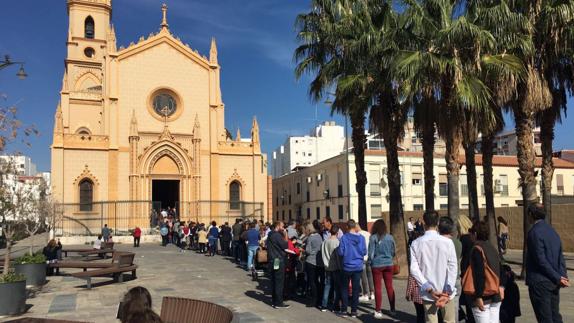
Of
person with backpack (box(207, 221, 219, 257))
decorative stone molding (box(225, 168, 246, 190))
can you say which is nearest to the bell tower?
decorative stone molding (box(225, 168, 246, 190))

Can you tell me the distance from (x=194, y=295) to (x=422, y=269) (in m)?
7.51

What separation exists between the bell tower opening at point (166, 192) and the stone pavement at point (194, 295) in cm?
2294

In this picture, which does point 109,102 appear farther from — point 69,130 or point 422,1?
point 422,1

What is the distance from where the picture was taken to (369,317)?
30.6ft

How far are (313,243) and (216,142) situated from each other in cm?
3086

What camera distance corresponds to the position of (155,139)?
38844 millimetres

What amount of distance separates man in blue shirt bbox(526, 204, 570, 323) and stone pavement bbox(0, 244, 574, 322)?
2.74 meters

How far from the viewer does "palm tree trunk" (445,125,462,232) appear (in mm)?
13854

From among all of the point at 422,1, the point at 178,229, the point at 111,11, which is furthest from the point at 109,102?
the point at 422,1

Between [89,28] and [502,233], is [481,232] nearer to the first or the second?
[502,233]

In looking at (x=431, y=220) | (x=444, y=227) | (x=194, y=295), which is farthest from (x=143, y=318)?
(x=194, y=295)

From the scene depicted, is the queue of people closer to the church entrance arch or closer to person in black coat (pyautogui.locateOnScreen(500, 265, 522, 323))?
person in black coat (pyautogui.locateOnScreen(500, 265, 522, 323))

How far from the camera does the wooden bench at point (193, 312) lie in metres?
5.51

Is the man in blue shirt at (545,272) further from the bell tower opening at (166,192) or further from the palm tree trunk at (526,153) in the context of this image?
the bell tower opening at (166,192)
